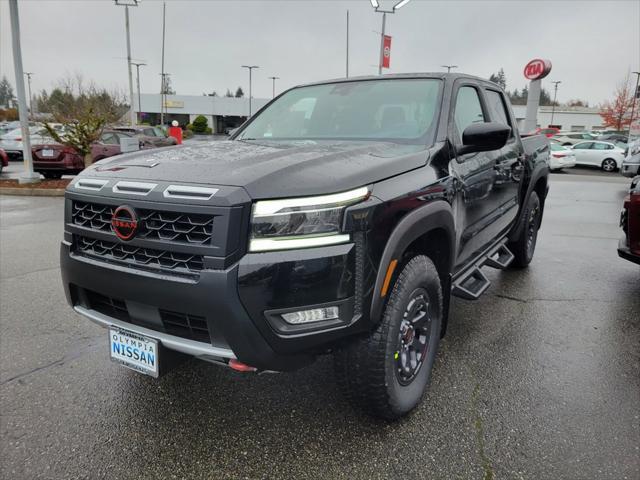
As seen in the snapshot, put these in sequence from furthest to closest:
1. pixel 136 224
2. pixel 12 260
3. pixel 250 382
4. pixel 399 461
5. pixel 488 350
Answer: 1. pixel 12 260
2. pixel 488 350
3. pixel 250 382
4. pixel 399 461
5. pixel 136 224

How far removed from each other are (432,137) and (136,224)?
1.78 m

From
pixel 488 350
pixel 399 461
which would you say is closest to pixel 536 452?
pixel 399 461

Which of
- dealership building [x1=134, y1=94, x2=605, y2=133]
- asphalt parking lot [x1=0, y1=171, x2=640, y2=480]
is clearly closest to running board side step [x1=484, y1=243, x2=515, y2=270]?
asphalt parking lot [x1=0, y1=171, x2=640, y2=480]

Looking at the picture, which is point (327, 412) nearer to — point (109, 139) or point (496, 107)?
point (496, 107)

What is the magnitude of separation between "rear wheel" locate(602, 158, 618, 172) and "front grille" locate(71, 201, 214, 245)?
83.4 ft

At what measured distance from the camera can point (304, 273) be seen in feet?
6.36

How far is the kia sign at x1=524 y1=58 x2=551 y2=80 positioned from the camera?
59.6ft

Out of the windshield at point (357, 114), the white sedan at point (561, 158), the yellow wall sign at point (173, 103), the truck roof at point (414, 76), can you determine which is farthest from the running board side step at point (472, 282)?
the yellow wall sign at point (173, 103)

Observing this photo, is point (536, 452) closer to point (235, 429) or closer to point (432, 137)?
point (235, 429)

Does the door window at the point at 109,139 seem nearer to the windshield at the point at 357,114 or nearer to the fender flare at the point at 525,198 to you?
the windshield at the point at 357,114

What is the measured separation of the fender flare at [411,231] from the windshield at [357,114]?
20.3 inches

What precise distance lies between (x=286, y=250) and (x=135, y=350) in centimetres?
96

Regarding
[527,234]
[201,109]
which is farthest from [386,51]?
[201,109]

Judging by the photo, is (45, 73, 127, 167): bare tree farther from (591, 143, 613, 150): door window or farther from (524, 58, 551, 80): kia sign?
(591, 143, 613, 150): door window
